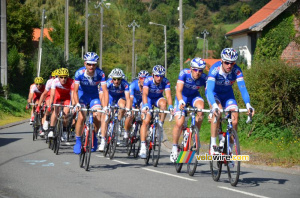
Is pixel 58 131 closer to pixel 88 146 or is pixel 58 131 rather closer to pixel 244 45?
pixel 88 146

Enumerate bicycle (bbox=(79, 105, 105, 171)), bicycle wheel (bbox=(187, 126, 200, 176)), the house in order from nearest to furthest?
bicycle wheel (bbox=(187, 126, 200, 176)) < bicycle (bbox=(79, 105, 105, 171)) < the house

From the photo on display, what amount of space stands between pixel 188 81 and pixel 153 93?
7.05ft

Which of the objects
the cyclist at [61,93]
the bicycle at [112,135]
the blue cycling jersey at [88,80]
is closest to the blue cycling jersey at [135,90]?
the cyclist at [61,93]

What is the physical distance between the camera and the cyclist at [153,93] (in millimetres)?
12656

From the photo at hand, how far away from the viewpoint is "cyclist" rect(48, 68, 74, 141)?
15.4 metres

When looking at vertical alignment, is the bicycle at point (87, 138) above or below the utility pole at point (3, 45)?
below

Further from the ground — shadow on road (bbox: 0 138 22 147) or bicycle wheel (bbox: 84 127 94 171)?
bicycle wheel (bbox: 84 127 94 171)

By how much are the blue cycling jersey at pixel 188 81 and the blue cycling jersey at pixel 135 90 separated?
166 inches

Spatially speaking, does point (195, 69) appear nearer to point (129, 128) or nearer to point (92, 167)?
point (92, 167)

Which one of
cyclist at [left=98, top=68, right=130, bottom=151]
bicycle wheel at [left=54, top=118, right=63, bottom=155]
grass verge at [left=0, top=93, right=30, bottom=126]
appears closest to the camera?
bicycle wheel at [left=54, top=118, right=63, bottom=155]

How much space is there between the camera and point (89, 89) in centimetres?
1283

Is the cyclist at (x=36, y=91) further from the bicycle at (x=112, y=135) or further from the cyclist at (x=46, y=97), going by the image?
the bicycle at (x=112, y=135)

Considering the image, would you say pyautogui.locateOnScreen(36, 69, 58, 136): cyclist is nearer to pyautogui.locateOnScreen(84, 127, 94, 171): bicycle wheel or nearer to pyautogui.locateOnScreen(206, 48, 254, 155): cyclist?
pyautogui.locateOnScreen(84, 127, 94, 171): bicycle wheel

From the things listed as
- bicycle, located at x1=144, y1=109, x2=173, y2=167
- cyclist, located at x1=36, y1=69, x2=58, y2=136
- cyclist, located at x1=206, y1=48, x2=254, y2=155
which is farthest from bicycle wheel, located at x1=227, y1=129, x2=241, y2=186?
cyclist, located at x1=36, y1=69, x2=58, y2=136
